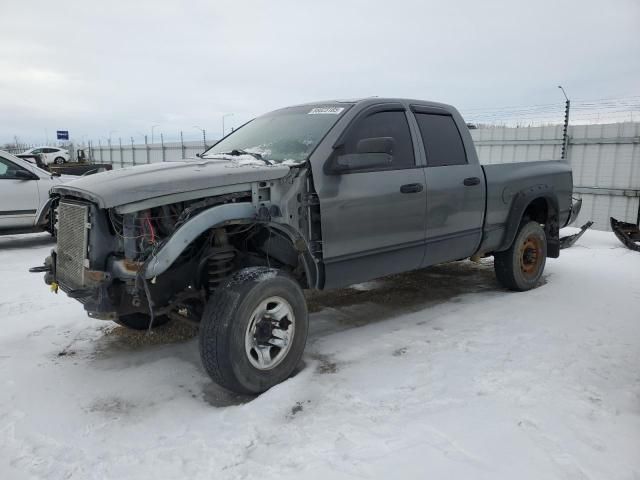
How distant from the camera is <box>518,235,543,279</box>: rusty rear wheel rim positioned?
5.89 meters

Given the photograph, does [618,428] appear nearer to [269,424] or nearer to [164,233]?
[269,424]

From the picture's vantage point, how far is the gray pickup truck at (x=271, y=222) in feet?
10.4

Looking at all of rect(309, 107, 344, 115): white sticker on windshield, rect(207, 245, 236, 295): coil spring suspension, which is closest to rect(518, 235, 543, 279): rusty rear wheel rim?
rect(309, 107, 344, 115): white sticker on windshield

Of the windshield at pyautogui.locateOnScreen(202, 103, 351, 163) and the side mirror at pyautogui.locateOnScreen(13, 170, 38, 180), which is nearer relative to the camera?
the windshield at pyautogui.locateOnScreen(202, 103, 351, 163)

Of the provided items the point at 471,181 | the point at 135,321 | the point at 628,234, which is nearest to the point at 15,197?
the point at 135,321

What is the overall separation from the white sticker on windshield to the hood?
91 centimetres

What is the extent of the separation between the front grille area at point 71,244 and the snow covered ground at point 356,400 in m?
0.75

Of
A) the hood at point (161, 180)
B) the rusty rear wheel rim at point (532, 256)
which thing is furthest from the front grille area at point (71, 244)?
the rusty rear wheel rim at point (532, 256)

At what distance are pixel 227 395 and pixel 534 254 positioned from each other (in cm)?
412

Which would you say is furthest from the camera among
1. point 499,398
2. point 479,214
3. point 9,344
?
point 479,214

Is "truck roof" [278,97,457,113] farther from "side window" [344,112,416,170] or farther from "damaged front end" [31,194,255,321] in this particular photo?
"damaged front end" [31,194,255,321]

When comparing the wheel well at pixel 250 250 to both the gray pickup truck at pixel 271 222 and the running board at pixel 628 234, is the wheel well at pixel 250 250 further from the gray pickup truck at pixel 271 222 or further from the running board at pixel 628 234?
the running board at pixel 628 234

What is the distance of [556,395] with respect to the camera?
3.24 meters

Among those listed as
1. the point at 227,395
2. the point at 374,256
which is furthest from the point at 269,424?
the point at 374,256
